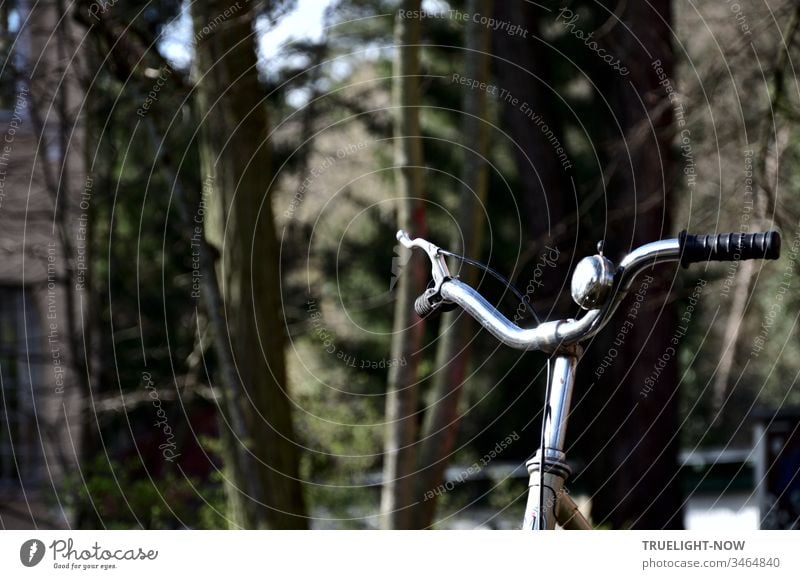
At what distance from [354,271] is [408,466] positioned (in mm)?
7934

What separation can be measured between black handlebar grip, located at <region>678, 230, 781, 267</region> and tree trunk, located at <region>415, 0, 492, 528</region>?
3.96 m

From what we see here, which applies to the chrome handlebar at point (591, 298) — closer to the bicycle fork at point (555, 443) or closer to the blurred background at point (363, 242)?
the bicycle fork at point (555, 443)

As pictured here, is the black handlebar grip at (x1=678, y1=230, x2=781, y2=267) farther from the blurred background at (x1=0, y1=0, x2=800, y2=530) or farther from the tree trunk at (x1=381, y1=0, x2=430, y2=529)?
the tree trunk at (x1=381, y1=0, x2=430, y2=529)

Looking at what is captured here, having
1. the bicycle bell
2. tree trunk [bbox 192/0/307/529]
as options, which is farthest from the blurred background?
the bicycle bell

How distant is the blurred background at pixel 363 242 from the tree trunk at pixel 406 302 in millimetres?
20

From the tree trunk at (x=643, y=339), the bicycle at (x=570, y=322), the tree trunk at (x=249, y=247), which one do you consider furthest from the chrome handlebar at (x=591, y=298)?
the tree trunk at (x=643, y=339)

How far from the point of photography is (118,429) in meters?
12.9

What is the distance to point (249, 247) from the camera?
5.91 meters

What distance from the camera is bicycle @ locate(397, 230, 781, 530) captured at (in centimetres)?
227

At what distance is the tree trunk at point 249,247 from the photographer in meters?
5.68

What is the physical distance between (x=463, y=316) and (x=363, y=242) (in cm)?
796

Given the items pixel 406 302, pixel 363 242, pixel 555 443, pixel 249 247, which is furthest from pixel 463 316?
pixel 363 242
